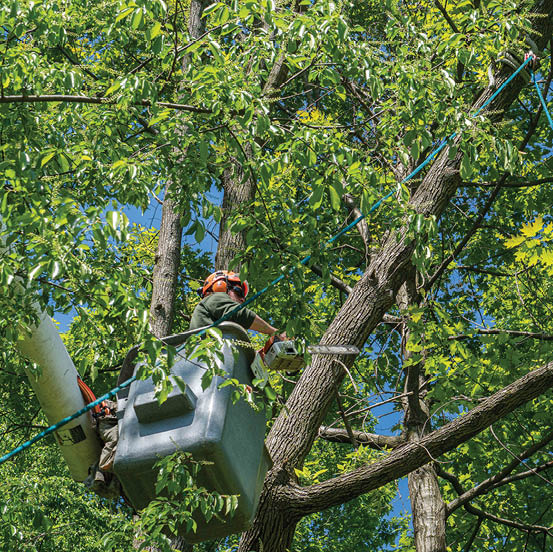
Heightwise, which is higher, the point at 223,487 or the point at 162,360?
the point at 162,360

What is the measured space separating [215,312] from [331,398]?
162 cm

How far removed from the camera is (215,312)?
4.30 metres

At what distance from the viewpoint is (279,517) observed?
17.1 feet

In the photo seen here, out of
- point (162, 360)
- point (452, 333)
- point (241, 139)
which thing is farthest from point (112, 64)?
point (162, 360)

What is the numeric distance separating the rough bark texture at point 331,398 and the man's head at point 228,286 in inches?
25.8

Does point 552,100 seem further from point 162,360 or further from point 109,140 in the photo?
point 162,360

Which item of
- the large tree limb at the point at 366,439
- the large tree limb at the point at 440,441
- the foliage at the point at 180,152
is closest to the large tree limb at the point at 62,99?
the foliage at the point at 180,152

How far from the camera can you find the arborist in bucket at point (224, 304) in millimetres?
4312

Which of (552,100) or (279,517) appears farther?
(552,100)

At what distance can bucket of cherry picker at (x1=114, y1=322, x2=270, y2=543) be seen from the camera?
364 centimetres

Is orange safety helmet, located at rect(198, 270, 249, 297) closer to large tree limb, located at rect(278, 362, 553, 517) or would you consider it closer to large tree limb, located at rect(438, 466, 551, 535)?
large tree limb, located at rect(278, 362, 553, 517)

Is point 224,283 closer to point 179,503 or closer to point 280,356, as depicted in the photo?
point 280,356

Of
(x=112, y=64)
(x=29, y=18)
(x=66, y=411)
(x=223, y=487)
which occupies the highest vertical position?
(x=112, y=64)

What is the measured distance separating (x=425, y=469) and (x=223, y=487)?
13.4 ft
